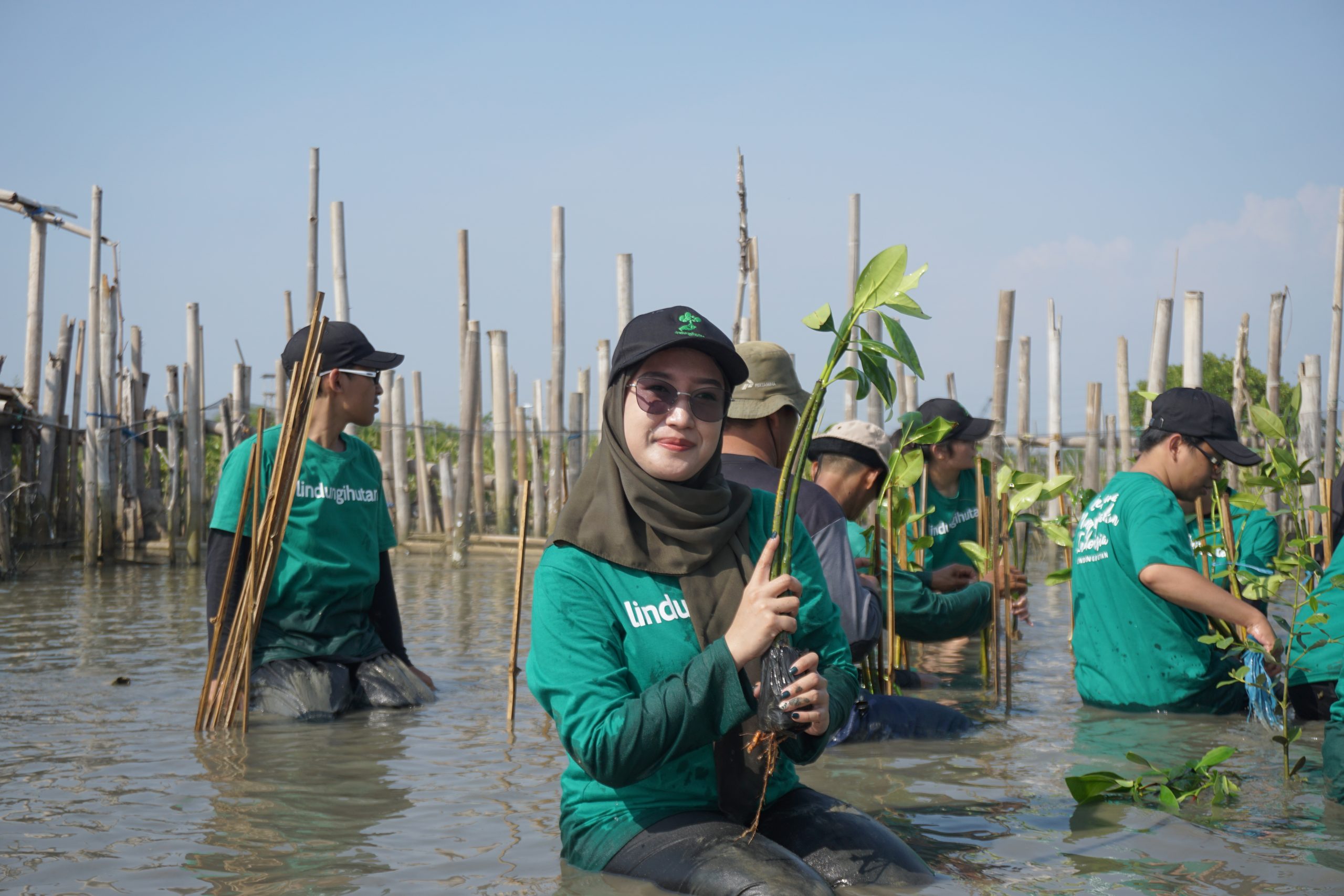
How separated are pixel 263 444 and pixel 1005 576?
3201mm

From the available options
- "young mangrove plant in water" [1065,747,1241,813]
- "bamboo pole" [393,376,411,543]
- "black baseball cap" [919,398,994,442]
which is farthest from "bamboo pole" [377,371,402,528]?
"young mangrove plant in water" [1065,747,1241,813]

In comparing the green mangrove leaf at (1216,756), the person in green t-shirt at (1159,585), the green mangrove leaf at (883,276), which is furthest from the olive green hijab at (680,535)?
the person in green t-shirt at (1159,585)

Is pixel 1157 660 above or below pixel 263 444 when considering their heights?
below

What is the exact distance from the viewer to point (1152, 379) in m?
10.8

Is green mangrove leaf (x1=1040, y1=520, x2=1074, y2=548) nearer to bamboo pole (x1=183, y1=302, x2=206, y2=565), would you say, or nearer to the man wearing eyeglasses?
the man wearing eyeglasses

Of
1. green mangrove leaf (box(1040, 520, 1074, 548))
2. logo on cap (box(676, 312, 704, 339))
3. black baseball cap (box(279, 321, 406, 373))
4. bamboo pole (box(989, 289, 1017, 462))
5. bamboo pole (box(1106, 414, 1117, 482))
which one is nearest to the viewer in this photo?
logo on cap (box(676, 312, 704, 339))

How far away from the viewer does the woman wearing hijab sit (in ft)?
8.29

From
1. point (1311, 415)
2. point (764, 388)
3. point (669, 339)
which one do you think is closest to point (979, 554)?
point (764, 388)

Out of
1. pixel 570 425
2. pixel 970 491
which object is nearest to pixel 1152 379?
pixel 970 491

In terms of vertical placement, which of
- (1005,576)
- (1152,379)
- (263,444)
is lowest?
(1005,576)

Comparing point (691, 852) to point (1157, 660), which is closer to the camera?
point (691, 852)

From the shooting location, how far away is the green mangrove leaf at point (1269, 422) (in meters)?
4.15

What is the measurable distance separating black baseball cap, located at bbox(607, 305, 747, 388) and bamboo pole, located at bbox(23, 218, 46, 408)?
465 inches

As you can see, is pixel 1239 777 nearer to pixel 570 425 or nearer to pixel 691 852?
pixel 691 852
